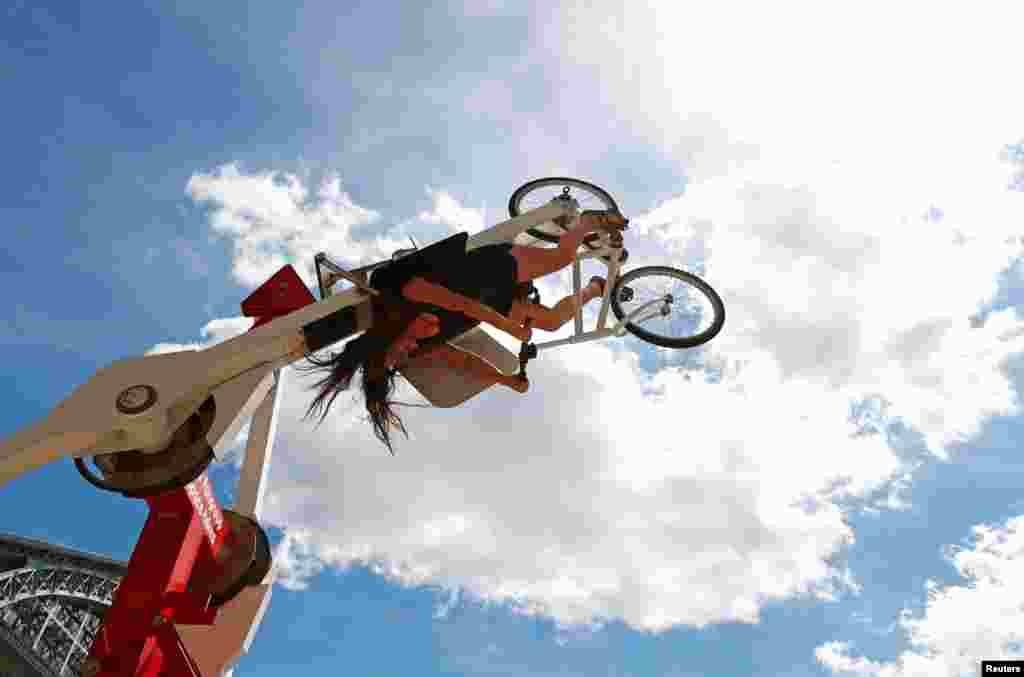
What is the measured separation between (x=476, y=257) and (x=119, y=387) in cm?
300

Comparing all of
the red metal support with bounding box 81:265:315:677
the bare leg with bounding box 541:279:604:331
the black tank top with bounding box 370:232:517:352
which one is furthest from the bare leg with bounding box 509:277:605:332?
the red metal support with bounding box 81:265:315:677

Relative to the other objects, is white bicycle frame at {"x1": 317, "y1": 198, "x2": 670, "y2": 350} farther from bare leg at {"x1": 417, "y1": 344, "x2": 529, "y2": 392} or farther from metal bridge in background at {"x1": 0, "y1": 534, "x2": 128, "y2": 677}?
metal bridge in background at {"x1": 0, "y1": 534, "x2": 128, "y2": 677}

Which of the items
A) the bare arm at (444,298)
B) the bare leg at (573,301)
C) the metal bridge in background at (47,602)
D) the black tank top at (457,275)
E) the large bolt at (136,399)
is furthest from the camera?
the metal bridge in background at (47,602)

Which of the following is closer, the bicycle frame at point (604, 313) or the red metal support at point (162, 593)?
the red metal support at point (162, 593)

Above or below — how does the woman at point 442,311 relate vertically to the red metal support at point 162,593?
above

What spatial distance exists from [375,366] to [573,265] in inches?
81.2

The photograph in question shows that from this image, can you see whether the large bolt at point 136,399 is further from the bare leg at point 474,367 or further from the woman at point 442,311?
the bare leg at point 474,367

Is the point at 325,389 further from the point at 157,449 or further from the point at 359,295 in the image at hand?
the point at 157,449

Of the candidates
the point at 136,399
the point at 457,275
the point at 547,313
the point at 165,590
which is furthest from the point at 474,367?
the point at 165,590

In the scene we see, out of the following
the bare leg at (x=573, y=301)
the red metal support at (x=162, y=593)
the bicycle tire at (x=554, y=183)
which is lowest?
the red metal support at (x=162, y=593)

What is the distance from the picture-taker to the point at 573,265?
8.17m

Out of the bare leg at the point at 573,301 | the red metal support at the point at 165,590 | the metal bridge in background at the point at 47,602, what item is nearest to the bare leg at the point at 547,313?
the bare leg at the point at 573,301

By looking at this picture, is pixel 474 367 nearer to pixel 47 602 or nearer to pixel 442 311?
pixel 442 311

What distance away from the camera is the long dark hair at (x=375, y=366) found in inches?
288
